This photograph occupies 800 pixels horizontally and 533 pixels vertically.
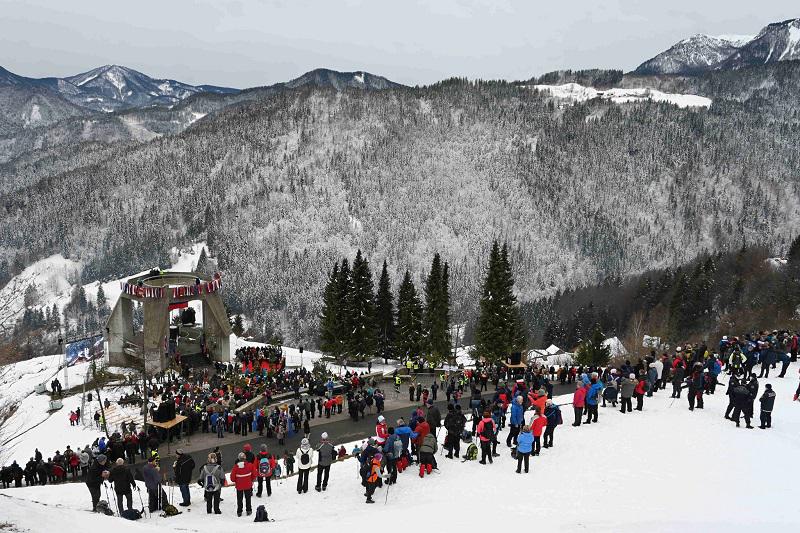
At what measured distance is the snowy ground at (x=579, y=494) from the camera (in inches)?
417

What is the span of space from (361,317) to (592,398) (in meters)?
25.3

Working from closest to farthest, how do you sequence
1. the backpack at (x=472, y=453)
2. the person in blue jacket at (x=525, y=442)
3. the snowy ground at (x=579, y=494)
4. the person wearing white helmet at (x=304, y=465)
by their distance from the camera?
the snowy ground at (x=579, y=494) < the person in blue jacket at (x=525, y=442) < the person wearing white helmet at (x=304, y=465) < the backpack at (x=472, y=453)

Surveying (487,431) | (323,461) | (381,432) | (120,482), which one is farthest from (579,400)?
(120,482)

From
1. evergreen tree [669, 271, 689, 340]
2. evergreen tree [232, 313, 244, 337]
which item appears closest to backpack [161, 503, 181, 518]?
evergreen tree [232, 313, 244, 337]

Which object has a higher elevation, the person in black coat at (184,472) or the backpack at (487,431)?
the backpack at (487,431)

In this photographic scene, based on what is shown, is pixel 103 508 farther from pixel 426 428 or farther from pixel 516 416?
pixel 516 416

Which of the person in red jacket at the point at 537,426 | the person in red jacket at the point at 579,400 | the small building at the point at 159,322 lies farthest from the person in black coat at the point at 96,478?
the small building at the point at 159,322

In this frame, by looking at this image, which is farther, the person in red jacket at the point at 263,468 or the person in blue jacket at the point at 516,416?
the person in blue jacket at the point at 516,416

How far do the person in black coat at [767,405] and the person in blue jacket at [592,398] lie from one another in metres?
4.38

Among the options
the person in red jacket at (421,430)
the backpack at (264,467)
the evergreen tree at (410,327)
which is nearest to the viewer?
the backpack at (264,467)

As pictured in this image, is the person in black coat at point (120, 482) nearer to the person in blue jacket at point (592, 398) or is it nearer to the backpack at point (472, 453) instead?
the backpack at point (472, 453)

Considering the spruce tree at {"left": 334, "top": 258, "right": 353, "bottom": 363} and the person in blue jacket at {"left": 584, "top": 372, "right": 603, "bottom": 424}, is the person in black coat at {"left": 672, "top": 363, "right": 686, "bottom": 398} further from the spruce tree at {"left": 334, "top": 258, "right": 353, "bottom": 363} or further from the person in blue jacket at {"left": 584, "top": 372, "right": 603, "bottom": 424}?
the spruce tree at {"left": 334, "top": 258, "right": 353, "bottom": 363}

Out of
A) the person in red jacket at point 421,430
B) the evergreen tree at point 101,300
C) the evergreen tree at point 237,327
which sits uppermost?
the person in red jacket at point 421,430

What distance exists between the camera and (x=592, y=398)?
16922mm
